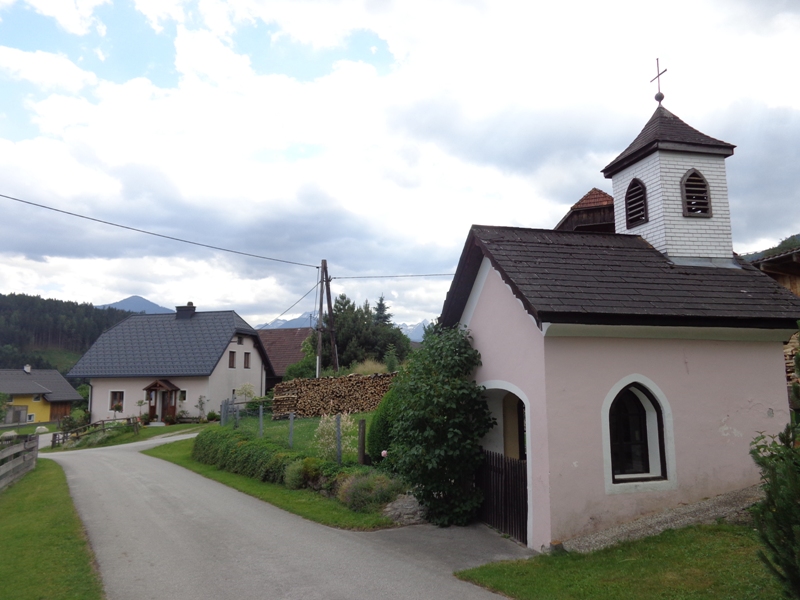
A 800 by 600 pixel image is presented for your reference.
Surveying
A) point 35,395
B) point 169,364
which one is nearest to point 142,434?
point 169,364

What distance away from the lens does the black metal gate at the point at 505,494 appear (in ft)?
29.4

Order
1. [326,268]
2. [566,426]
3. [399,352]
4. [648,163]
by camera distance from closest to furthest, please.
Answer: [566,426], [648,163], [326,268], [399,352]

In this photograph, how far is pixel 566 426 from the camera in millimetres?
8430

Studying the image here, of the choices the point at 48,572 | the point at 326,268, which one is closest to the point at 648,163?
the point at 48,572

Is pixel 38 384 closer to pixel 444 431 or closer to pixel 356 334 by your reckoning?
pixel 356 334

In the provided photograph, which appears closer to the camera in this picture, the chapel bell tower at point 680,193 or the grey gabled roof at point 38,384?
the chapel bell tower at point 680,193

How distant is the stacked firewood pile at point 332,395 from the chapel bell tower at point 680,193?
51.1ft

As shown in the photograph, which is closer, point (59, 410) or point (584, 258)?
point (584, 258)

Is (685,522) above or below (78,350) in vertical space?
below

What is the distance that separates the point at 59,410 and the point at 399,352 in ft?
139

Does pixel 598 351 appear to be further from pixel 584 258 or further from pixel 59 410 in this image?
pixel 59 410

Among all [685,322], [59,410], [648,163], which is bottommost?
[59,410]

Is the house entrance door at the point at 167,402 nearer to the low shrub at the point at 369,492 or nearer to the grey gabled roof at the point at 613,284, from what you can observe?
the low shrub at the point at 369,492

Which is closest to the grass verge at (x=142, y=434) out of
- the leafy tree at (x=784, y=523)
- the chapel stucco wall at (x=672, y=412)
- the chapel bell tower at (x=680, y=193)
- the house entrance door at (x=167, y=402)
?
the house entrance door at (x=167, y=402)
